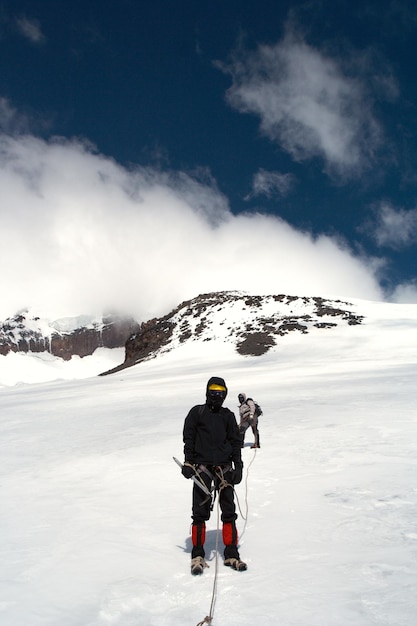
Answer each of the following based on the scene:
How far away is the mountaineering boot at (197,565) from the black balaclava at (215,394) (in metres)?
1.70

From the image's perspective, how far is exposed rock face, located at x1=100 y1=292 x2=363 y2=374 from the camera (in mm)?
55938

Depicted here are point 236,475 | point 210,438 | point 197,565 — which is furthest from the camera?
point 210,438

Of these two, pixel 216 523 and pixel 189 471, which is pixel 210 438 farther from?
pixel 216 523

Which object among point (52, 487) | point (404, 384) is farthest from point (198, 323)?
point (52, 487)

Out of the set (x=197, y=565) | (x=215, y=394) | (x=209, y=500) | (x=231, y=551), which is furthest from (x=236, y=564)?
(x=215, y=394)

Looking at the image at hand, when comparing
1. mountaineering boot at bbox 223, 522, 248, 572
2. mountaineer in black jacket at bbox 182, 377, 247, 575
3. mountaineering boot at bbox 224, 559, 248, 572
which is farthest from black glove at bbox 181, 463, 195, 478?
mountaineering boot at bbox 224, 559, 248, 572

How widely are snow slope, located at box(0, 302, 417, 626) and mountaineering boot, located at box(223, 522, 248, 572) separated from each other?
0.46 ft

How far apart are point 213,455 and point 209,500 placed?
554 mm

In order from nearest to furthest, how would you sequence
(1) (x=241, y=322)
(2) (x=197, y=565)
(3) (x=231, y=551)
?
(2) (x=197, y=565) → (3) (x=231, y=551) → (1) (x=241, y=322)

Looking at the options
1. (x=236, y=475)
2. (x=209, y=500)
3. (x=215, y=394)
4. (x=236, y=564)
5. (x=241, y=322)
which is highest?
(x=241, y=322)

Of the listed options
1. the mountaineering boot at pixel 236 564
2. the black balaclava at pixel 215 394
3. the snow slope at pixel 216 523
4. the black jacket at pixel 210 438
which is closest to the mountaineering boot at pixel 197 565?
the snow slope at pixel 216 523

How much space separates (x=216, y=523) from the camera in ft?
22.2

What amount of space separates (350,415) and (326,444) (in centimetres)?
365

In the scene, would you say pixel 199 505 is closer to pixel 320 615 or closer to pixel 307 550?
pixel 307 550
